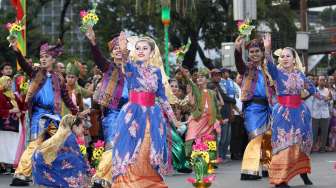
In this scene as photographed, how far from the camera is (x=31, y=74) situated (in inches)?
410

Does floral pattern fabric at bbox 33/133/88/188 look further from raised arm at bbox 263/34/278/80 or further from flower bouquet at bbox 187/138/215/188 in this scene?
raised arm at bbox 263/34/278/80

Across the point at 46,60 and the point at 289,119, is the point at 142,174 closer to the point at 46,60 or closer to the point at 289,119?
the point at 289,119

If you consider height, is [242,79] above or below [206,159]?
above

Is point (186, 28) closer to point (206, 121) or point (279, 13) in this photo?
point (279, 13)

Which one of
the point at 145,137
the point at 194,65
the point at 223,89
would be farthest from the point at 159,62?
the point at 194,65

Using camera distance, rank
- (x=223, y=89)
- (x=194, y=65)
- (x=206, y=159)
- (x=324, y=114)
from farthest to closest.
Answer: (x=194, y=65) < (x=324, y=114) < (x=223, y=89) < (x=206, y=159)

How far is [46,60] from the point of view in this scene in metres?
10.4

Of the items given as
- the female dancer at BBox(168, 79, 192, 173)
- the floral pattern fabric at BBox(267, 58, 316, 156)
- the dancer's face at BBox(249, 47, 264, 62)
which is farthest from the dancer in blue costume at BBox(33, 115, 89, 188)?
the female dancer at BBox(168, 79, 192, 173)

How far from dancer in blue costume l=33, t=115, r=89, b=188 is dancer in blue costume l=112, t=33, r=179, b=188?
2.79ft

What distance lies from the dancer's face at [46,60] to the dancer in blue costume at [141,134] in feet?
7.55

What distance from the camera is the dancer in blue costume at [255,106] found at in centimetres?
1074

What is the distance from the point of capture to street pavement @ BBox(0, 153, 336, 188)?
10.4 m

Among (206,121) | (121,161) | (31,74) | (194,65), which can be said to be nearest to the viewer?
(121,161)

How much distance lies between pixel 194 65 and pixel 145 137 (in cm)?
2669
